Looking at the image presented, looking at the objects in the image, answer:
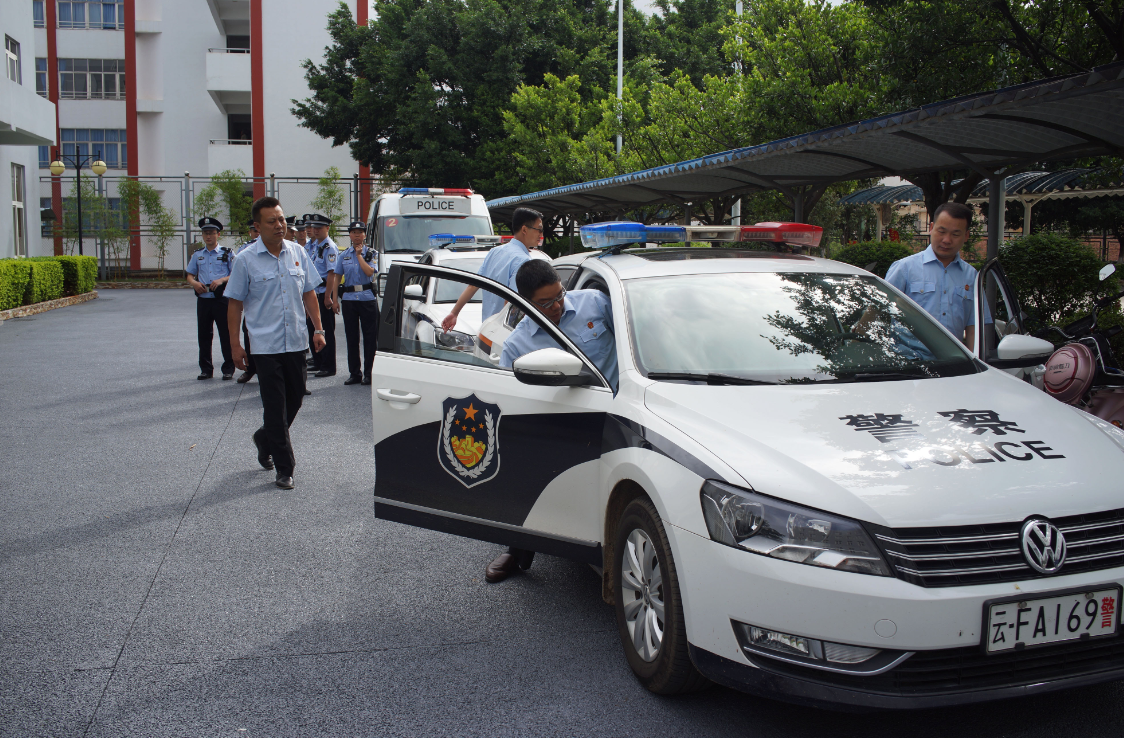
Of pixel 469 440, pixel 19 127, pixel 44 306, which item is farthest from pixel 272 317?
pixel 19 127

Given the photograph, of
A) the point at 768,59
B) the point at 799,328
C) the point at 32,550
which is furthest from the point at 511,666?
the point at 768,59

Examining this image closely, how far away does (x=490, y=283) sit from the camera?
4297 mm

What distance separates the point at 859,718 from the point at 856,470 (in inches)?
37.1

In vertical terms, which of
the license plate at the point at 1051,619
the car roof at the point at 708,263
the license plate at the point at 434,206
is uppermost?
the license plate at the point at 434,206

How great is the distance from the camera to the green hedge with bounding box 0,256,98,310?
63.8ft

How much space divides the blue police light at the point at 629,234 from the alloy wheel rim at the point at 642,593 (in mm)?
1976

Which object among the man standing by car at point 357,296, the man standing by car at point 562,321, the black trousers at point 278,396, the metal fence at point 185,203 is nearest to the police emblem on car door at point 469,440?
the man standing by car at point 562,321

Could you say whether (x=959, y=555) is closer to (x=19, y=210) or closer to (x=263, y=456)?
(x=263, y=456)

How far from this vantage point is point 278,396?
21.2 feet

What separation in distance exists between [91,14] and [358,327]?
40250mm

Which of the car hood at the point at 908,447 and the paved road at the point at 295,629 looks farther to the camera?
the paved road at the point at 295,629

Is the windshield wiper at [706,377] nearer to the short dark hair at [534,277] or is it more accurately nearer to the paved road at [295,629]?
the short dark hair at [534,277]

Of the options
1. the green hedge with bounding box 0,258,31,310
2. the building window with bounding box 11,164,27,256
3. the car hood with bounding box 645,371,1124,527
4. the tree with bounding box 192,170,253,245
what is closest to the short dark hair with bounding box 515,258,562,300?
the car hood with bounding box 645,371,1124,527

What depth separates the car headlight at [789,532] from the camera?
2771 mm
